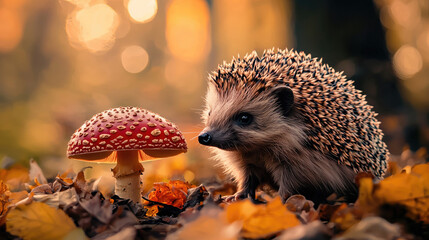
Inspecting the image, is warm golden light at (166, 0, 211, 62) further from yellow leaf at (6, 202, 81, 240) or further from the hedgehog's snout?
yellow leaf at (6, 202, 81, 240)

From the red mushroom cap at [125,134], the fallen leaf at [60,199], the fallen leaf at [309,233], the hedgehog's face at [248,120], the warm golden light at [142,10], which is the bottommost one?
the fallen leaf at [60,199]

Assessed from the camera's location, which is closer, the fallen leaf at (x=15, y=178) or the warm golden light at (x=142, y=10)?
the fallen leaf at (x=15, y=178)

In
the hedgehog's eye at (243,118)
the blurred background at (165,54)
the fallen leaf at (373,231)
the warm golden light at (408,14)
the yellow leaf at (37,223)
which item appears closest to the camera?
the fallen leaf at (373,231)

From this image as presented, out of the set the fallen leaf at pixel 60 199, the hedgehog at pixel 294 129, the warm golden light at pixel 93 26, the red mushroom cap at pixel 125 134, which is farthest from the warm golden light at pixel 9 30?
the fallen leaf at pixel 60 199

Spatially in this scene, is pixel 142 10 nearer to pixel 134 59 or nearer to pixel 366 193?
pixel 134 59

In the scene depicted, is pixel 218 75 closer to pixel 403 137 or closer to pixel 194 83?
pixel 403 137

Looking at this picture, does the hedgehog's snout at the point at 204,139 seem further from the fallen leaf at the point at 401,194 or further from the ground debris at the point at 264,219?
the fallen leaf at the point at 401,194
